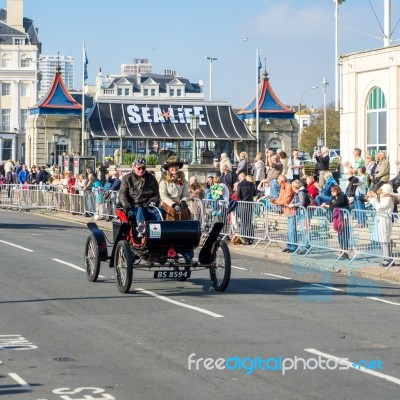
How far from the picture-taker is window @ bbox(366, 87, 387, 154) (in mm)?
31844

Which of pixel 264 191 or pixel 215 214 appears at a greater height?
pixel 264 191

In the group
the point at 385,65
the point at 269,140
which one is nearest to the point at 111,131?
the point at 269,140

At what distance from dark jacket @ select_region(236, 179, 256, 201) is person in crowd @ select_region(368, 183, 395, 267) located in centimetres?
598

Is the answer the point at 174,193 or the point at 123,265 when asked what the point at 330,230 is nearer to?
the point at 174,193

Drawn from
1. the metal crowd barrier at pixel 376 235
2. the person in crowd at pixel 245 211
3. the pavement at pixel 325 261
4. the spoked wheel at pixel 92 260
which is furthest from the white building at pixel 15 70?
the spoked wheel at pixel 92 260

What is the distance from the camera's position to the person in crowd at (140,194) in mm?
15469

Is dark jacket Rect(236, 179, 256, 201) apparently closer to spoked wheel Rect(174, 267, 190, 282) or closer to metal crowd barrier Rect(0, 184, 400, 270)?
metal crowd barrier Rect(0, 184, 400, 270)

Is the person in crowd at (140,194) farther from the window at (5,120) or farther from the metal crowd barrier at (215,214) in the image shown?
the window at (5,120)

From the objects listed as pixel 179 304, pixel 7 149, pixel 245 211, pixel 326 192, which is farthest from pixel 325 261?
pixel 7 149

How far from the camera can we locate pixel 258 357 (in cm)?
1020

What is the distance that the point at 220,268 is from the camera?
15.2 metres

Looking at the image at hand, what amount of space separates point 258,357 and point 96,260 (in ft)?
20.4

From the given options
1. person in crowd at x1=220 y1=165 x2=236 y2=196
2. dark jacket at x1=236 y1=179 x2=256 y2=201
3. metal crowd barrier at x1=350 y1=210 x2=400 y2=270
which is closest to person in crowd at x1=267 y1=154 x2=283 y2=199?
person in crowd at x1=220 y1=165 x2=236 y2=196

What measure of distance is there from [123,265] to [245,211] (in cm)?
959
